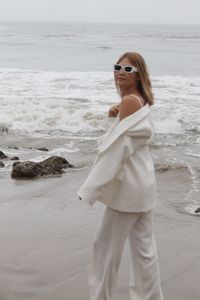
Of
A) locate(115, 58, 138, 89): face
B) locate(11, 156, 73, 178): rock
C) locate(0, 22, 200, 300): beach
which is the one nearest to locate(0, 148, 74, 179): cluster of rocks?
locate(11, 156, 73, 178): rock

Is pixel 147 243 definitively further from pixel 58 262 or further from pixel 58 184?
pixel 58 184

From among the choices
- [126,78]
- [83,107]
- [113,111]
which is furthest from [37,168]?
[83,107]

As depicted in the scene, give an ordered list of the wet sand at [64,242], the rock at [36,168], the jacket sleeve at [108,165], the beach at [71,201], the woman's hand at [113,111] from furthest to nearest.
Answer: the rock at [36,168] < the beach at [71,201] < the wet sand at [64,242] < the woman's hand at [113,111] < the jacket sleeve at [108,165]

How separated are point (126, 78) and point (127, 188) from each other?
0.69 metres

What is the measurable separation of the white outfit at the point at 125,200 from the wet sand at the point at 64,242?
61 cm

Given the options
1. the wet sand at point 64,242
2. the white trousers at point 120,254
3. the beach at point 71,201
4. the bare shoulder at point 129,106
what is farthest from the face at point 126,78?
the wet sand at point 64,242

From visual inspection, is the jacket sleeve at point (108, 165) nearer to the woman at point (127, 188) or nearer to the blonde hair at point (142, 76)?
the woman at point (127, 188)

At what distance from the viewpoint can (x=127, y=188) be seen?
10.6ft

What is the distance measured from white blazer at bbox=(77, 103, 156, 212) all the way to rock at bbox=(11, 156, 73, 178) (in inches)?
189

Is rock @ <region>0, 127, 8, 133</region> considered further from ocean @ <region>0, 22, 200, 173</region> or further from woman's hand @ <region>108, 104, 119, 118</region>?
woman's hand @ <region>108, 104, 119, 118</region>

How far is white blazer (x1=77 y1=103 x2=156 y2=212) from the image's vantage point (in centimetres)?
321

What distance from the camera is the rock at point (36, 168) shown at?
7.95 m

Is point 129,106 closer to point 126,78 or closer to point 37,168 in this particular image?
point 126,78

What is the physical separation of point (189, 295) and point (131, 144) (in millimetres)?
1494
